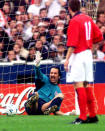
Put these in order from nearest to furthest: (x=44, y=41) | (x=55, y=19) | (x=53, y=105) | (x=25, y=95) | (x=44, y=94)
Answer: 1. (x=53, y=105)
2. (x=44, y=94)
3. (x=25, y=95)
4. (x=44, y=41)
5. (x=55, y=19)

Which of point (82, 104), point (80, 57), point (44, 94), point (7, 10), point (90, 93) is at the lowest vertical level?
point (44, 94)

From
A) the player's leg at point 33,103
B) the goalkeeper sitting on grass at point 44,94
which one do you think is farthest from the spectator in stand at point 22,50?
the player's leg at point 33,103

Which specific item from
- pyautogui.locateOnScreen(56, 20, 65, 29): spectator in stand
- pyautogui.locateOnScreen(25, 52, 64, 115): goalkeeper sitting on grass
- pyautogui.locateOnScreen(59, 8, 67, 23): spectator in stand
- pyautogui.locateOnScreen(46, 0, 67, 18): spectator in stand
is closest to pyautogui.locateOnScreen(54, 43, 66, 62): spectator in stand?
pyautogui.locateOnScreen(56, 20, 65, 29): spectator in stand

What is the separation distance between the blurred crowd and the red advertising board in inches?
31.1

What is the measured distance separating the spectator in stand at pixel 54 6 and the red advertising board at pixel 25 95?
8.62 ft

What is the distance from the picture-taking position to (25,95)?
12.3 metres

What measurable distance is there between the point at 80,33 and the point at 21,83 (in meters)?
4.37

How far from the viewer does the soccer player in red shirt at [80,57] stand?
8.12 metres

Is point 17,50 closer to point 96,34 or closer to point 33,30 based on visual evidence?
point 33,30

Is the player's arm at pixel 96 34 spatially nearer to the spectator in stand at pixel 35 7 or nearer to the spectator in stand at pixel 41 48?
the spectator in stand at pixel 41 48

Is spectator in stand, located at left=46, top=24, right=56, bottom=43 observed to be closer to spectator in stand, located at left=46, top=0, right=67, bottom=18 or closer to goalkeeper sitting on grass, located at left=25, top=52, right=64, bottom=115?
spectator in stand, located at left=46, top=0, right=67, bottom=18

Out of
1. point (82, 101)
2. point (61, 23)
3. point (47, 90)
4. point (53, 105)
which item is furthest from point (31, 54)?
point (82, 101)

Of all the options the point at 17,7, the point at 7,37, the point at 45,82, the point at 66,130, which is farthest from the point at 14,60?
the point at 66,130

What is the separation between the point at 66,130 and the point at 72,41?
1.46 metres
